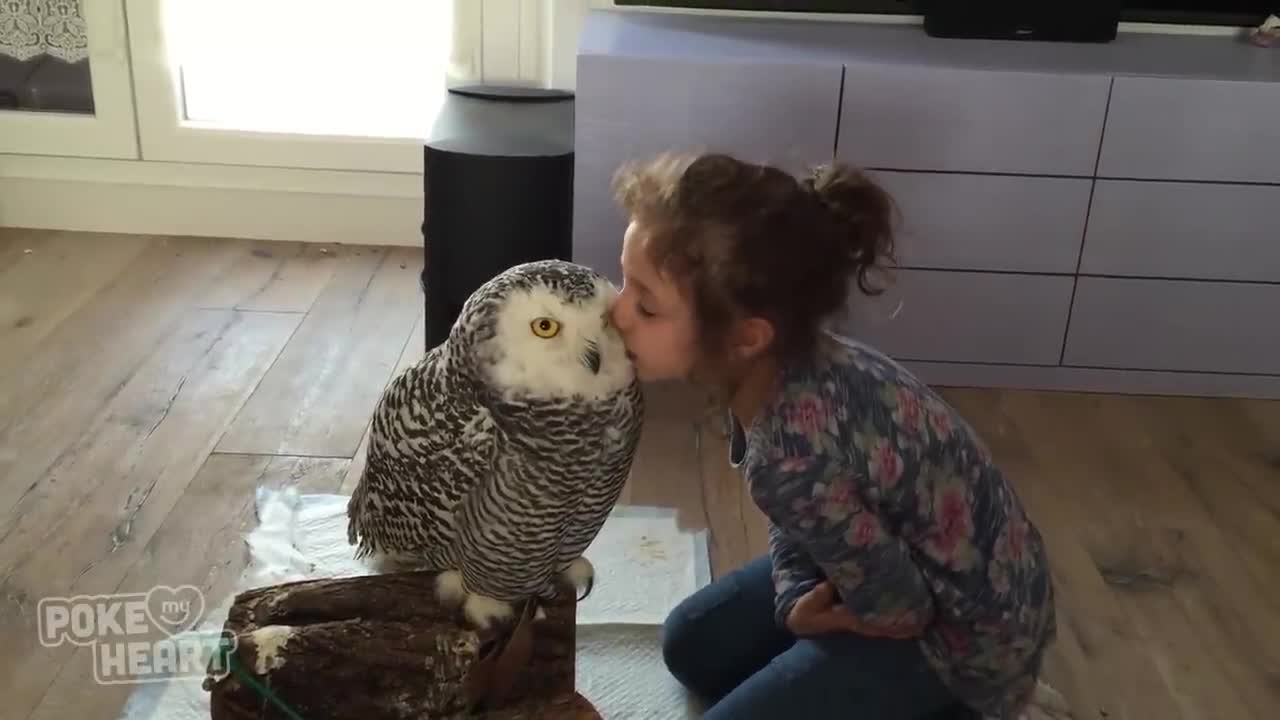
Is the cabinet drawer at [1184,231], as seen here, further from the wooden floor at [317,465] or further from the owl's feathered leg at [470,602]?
the owl's feathered leg at [470,602]

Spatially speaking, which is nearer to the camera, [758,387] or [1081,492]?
[758,387]

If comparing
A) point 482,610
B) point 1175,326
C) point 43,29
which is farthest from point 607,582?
point 43,29

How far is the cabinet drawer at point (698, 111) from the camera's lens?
78.2 inches

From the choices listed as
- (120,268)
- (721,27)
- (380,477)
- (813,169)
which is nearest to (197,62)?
(120,268)

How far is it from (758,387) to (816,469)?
0.31 ft

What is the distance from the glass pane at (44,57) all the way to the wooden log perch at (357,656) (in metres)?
1.89

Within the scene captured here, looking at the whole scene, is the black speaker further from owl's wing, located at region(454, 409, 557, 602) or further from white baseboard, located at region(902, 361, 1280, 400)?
owl's wing, located at region(454, 409, 557, 602)

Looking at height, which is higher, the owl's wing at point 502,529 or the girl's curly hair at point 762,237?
the girl's curly hair at point 762,237

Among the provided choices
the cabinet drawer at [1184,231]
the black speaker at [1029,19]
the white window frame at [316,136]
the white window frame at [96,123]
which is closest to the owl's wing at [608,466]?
the cabinet drawer at [1184,231]

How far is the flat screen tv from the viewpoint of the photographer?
232 cm

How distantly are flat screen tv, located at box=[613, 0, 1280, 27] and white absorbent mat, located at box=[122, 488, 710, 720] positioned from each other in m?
1.06

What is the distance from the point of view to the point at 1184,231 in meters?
2.10

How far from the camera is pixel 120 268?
2.51 metres

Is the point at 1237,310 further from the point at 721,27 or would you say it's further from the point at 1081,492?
the point at 721,27
